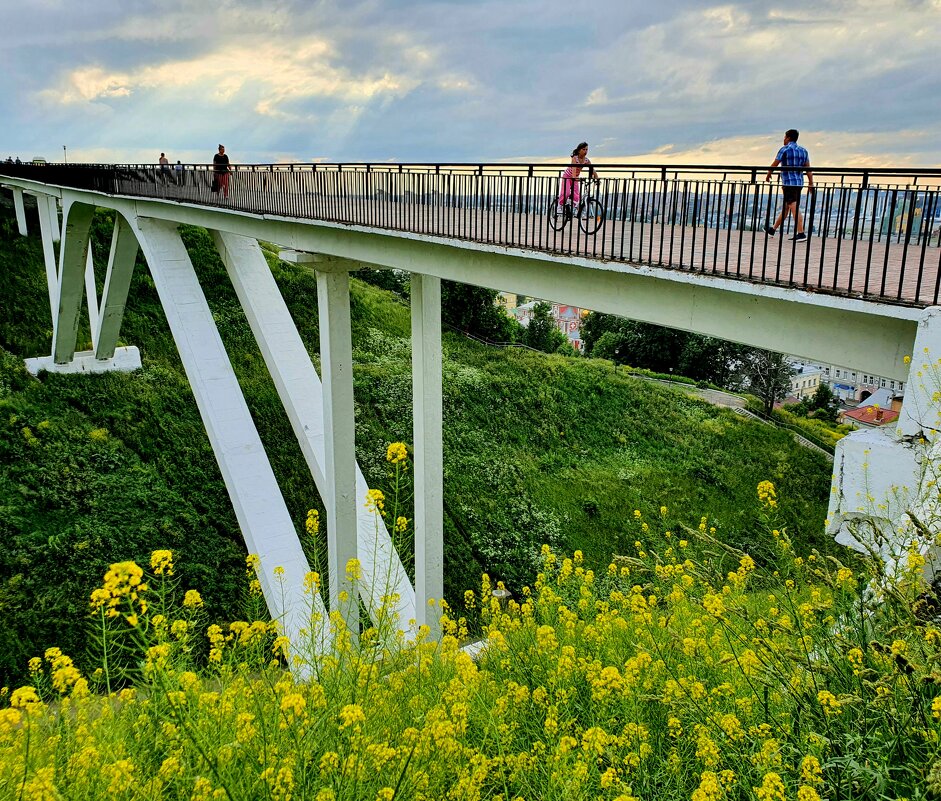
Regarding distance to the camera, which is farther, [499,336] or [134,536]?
[499,336]

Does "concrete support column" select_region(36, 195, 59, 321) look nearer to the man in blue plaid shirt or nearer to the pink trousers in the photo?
the pink trousers

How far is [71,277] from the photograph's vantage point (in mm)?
18812

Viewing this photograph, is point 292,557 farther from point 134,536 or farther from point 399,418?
point 399,418

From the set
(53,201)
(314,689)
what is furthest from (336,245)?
(53,201)

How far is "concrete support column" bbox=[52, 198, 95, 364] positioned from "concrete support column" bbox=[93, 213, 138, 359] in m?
0.89

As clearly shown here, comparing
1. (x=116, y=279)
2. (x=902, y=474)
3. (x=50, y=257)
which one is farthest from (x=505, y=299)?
(x=902, y=474)

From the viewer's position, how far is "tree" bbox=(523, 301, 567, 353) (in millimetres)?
46562

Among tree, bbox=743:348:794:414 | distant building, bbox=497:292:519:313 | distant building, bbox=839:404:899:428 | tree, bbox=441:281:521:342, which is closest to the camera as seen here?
distant building, bbox=839:404:899:428

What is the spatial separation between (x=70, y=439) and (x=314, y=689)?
1510 cm

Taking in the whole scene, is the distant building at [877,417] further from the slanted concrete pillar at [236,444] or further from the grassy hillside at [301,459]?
the slanted concrete pillar at [236,444]

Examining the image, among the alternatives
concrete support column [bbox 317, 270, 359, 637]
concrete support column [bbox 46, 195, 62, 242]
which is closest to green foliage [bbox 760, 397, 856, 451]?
concrete support column [bbox 317, 270, 359, 637]

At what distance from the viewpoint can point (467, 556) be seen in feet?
54.5

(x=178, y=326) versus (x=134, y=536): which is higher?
(x=178, y=326)

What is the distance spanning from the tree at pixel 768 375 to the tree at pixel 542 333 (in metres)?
12.1
